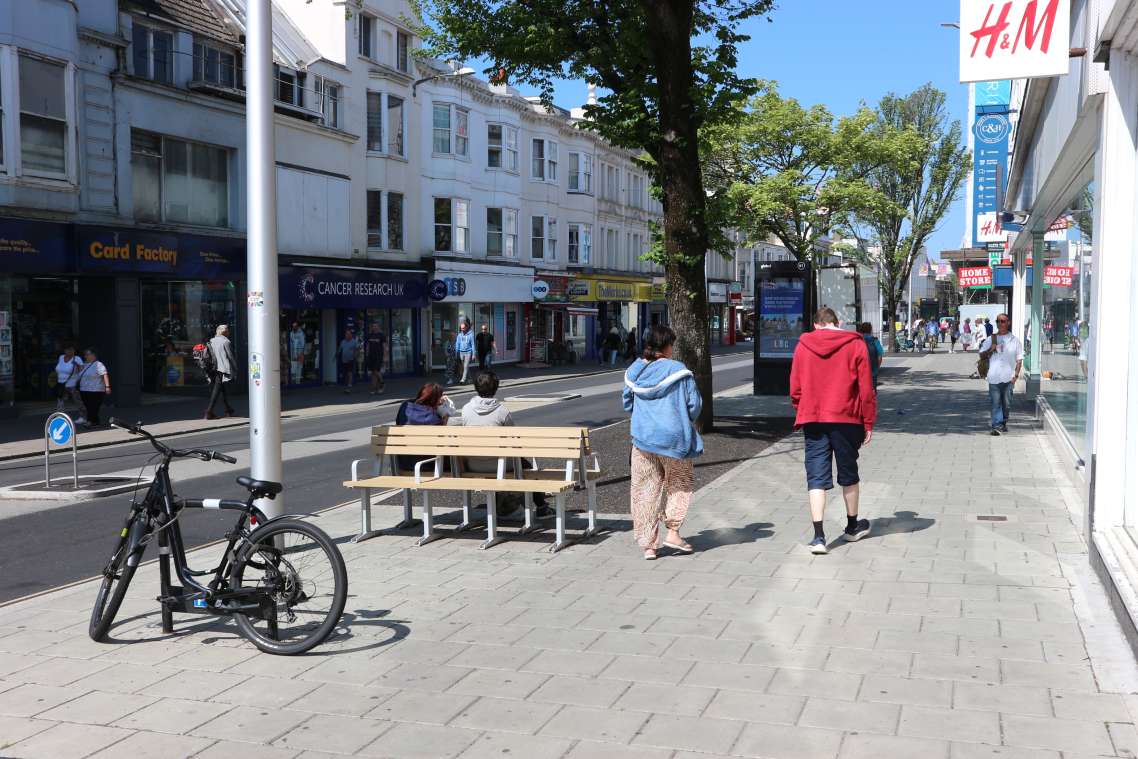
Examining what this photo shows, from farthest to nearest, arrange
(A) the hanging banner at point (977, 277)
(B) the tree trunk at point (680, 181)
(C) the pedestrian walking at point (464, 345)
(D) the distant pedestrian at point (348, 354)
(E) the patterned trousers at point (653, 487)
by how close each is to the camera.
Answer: (A) the hanging banner at point (977, 277) → (C) the pedestrian walking at point (464, 345) → (D) the distant pedestrian at point (348, 354) → (B) the tree trunk at point (680, 181) → (E) the patterned trousers at point (653, 487)

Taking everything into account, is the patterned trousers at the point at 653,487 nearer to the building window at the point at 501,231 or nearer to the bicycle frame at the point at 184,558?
the bicycle frame at the point at 184,558

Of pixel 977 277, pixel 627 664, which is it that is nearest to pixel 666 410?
pixel 627 664

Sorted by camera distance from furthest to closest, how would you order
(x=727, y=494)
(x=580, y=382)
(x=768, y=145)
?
(x=768, y=145) < (x=580, y=382) < (x=727, y=494)

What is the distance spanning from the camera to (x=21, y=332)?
74.7 feet

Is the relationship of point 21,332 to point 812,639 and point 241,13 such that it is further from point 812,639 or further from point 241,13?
point 812,639

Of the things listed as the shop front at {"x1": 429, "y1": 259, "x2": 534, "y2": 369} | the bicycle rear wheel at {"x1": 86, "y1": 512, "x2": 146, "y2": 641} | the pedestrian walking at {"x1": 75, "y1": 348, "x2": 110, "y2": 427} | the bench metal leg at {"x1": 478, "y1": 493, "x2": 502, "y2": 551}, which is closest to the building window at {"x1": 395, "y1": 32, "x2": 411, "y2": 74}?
the shop front at {"x1": 429, "y1": 259, "x2": 534, "y2": 369}

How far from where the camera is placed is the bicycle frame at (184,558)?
5949 mm

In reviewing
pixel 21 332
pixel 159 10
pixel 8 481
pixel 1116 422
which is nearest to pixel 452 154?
pixel 159 10

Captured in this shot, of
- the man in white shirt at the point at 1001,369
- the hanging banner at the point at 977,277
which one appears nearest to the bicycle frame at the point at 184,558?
the man in white shirt at the point at 1001,369

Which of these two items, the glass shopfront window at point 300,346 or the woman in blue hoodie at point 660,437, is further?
the glass shopfront window at point 300,346

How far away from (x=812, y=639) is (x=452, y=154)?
113 feet

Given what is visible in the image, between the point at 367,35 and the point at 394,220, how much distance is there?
18.8 feet

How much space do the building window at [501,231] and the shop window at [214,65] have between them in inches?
600

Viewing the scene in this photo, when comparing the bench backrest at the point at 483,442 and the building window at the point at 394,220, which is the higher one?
the building window at the point at 394,220
